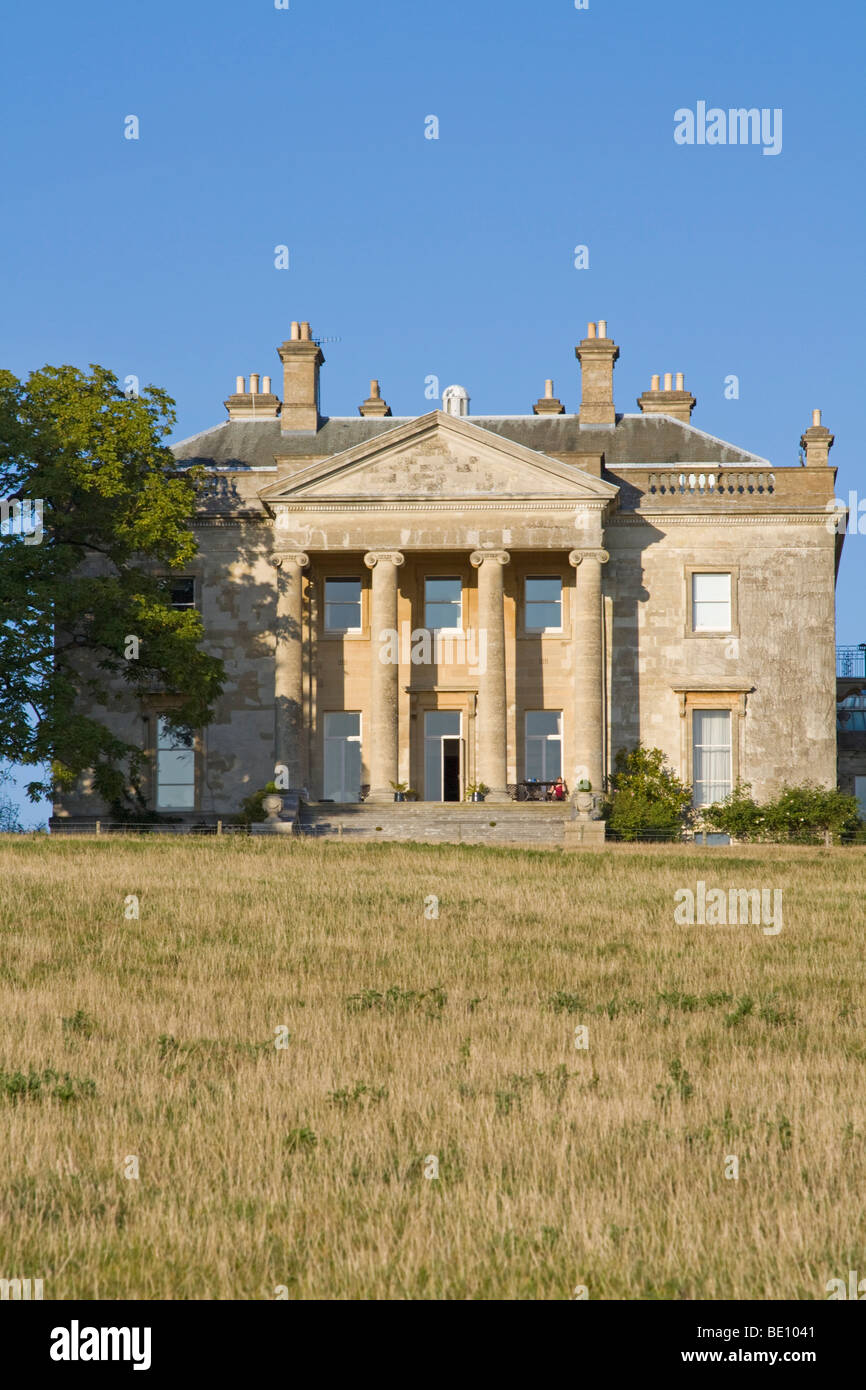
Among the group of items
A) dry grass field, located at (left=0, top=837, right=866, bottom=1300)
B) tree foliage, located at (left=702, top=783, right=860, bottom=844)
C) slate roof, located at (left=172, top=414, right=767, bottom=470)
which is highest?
slate roof, located at (left=172, top=414, right=767, bottom=470)

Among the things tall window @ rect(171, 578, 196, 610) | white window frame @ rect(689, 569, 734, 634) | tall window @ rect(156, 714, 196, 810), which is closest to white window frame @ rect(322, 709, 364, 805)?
tall window @ rect(156, 714, 196, 810)

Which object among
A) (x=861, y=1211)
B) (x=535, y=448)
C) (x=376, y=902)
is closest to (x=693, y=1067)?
(x=861, y=1211)

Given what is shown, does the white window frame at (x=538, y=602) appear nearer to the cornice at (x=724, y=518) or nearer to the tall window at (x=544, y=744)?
the cornice at (x=724, y=518)

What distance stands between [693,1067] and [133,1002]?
Result: 20.3ft

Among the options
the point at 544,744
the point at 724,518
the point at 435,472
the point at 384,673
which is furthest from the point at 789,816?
the point at 435,472

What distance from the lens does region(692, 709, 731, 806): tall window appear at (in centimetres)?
5331

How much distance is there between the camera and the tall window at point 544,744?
53.9 m

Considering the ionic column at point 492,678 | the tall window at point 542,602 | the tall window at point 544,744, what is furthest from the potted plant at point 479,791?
the tall window at point 542,602

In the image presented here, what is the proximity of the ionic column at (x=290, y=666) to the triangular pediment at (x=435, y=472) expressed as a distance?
2.05 meters

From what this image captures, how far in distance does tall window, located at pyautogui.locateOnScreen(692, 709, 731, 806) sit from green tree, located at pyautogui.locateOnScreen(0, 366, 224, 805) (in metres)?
15.8

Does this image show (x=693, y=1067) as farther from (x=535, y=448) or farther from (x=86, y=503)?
(x=535, y=448)

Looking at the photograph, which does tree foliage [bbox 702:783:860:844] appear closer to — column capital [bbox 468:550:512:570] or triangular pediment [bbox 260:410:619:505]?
column capital [bbox 468:550:512:570]

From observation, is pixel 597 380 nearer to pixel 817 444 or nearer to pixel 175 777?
pixel 817 444

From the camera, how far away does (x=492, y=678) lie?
50.9 metres
